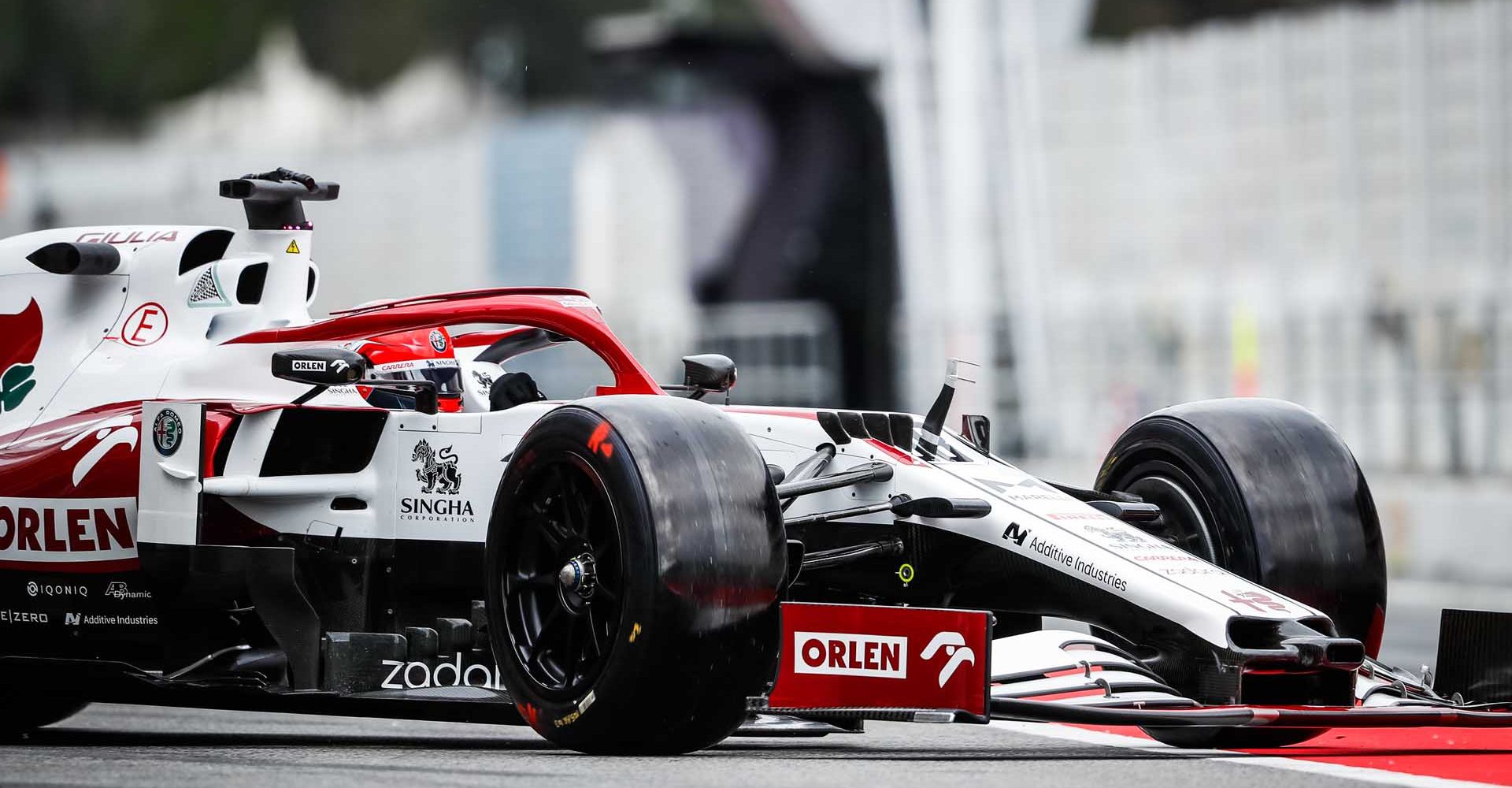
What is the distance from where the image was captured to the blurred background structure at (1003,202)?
25406 mm

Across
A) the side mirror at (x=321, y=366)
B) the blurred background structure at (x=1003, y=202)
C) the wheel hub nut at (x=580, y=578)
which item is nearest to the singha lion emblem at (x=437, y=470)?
the side mirror at (x=321, y=366)

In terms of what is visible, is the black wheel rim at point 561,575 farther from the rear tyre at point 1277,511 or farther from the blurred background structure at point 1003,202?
the blurred background structure at point 1003,202

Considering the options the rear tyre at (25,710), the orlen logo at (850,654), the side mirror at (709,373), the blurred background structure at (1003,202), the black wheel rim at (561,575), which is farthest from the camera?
the blurred background structure at (1003,202)

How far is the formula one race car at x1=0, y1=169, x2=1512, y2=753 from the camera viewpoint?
6434 mm

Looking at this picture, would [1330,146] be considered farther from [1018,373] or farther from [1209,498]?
[1209,498]

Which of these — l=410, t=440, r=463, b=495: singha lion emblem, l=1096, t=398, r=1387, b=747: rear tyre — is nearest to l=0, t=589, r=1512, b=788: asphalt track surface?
l=1096, t=398, r=1387, b=747: rear tyre

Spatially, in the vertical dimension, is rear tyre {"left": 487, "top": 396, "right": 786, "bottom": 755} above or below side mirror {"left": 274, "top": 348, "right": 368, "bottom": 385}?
below

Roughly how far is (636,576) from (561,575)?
418mm

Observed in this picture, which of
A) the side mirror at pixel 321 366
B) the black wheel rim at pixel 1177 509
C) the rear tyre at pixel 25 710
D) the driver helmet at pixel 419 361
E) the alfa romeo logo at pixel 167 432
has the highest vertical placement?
the side mirror at pixel 321 366

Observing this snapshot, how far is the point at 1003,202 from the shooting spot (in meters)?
33.3

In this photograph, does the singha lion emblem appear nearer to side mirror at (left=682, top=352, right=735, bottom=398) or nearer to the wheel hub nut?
side mirror at (left=682, top=352, right=735, bottom=398)

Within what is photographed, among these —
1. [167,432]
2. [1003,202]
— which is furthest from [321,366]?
[1003,202]

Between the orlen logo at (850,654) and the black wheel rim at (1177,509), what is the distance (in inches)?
76.2

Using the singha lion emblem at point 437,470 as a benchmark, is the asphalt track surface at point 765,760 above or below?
below
